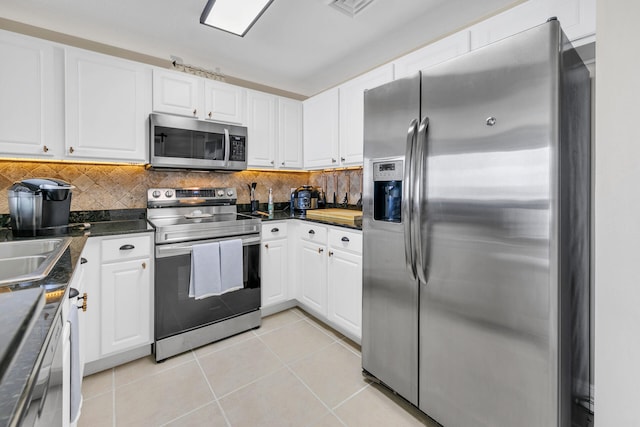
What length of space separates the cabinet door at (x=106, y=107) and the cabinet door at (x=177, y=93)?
7 cm

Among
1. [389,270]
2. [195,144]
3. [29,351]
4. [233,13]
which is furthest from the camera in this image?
[195,144]

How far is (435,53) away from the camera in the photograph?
1.95m

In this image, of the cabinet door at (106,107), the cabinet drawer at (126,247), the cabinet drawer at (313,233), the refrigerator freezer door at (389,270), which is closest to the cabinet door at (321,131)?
the cabinet drawer at (313,233)

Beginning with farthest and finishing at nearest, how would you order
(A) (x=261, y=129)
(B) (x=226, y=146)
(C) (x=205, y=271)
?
(A) (x=261, y=129)
(B) (x=226, y=146)
(C) (x=205, y=271)

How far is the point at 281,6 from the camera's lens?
77.2 inches

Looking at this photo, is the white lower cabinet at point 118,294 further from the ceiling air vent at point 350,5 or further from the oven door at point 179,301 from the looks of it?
the ceiling air vent at point 350,5

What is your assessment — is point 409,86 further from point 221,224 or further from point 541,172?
point 221,224

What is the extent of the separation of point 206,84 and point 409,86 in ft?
6.13

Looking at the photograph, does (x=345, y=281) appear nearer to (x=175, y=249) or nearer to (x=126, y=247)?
(x=175, y=249)

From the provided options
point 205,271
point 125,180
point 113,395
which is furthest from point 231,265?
point 125,180

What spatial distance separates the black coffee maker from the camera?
1.71 m

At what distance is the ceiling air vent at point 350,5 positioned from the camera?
1883mm

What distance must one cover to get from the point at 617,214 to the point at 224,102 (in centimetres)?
277

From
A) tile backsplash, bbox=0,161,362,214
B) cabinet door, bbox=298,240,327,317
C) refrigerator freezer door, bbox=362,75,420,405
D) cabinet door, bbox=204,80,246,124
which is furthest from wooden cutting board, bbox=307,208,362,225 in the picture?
cabinet door, bbox=204,80,246,124
